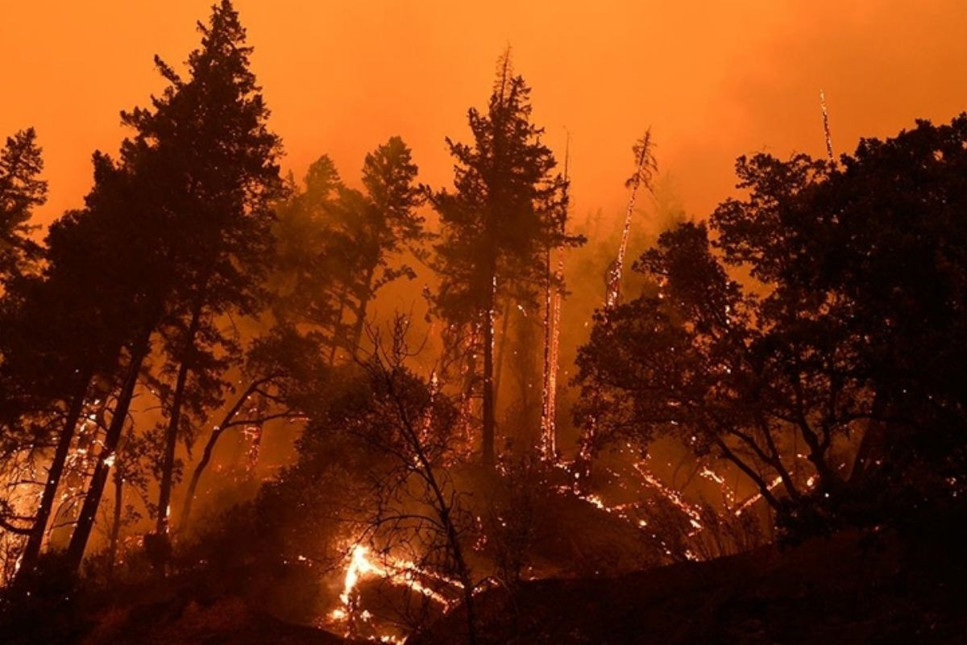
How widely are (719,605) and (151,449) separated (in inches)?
676

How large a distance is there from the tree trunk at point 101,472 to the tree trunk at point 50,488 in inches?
28.1

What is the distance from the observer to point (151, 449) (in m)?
21.0

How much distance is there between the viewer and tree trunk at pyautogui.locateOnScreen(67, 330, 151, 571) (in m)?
17.5

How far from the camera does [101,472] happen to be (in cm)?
1764

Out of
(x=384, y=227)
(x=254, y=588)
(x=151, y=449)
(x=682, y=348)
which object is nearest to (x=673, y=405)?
(x=682, y=348)

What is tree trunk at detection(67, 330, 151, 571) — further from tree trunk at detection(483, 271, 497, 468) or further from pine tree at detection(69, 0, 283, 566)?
tree trunk at detection(483, 271, 497, 468)

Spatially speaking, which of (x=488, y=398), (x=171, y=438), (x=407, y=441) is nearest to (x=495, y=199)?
(x=488, y=398)

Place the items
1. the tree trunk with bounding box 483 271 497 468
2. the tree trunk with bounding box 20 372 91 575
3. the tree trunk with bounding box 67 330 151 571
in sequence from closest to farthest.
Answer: the tree trunk with bounding box 20 372 91 575
the tree trunk with bounding box 67 330 151 571
the tree trunk with bounding box 483 271 497 468

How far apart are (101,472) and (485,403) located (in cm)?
1282

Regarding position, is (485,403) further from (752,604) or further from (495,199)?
(752,604)

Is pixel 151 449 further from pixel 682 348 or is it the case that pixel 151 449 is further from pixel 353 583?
pixel 682 348

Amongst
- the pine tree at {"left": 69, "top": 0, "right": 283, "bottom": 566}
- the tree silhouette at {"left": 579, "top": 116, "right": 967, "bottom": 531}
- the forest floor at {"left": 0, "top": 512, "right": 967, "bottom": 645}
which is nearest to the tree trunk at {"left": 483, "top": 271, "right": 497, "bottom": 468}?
the pine tree at {"left": 69, "top": 0, "right": 283, "bottom": 566}

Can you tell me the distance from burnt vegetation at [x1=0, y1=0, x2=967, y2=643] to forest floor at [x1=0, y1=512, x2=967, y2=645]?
55 mm

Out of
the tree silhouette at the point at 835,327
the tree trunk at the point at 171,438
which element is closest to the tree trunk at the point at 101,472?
the tree trunk at the point at 171,438
